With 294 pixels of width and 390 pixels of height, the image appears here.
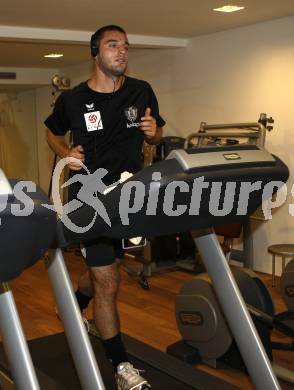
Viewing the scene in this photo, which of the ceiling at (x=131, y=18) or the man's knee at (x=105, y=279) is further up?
the ceiling at (x=131, y=18)

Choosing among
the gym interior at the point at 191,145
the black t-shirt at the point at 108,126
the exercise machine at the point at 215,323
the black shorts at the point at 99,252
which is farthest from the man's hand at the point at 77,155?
the exercise machine at the point at 215,323

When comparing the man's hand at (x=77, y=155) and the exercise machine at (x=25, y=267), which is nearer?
the exercise machine at (x=25, y=267)

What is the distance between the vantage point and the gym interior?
2.79 m

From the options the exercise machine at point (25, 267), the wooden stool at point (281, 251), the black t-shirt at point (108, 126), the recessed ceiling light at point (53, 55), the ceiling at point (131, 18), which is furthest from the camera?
the recessed ceiling light at point (53, 55)

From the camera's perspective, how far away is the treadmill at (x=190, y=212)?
1.24m

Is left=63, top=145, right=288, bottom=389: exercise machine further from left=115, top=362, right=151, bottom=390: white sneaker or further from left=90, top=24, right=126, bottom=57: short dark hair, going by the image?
left=90, top=24, right=126, bottom=57: short dark hair

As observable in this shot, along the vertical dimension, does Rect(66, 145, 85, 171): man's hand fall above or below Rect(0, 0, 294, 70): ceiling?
below

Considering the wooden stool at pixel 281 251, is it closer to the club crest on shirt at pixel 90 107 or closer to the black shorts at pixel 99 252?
the black shorts at pixel 99 252

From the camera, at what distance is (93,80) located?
264 centimetres

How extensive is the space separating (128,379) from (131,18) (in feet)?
9.26

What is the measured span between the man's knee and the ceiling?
1.94m

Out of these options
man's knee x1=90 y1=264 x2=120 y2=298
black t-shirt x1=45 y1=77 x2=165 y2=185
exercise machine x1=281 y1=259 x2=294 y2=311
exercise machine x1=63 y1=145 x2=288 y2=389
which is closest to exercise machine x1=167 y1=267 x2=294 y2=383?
exercise machine x1=281 y1=259 x2=294 y2=311

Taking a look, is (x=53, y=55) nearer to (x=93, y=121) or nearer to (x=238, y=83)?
(x=238, y=83)

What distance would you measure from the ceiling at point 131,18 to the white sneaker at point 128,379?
2.34m
